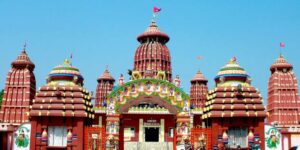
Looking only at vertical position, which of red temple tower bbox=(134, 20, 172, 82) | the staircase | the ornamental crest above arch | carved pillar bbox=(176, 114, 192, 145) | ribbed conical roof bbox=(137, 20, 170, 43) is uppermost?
ribbed conical roof bbox=(137, 20, 170, 43)

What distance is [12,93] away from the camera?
6212 centimetres

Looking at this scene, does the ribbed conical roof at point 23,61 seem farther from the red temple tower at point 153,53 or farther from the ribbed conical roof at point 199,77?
the ribbed conical roof at point 199,77

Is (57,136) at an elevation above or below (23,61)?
below

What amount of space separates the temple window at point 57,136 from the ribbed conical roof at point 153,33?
30.4 m

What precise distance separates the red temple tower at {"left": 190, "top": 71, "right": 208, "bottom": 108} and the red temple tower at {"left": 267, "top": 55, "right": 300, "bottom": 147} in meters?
14.4

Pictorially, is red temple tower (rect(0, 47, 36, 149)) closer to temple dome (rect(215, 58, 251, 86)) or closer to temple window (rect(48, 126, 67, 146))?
temple window (rect(48, 126, 67, 146))

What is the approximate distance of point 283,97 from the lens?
62.3 meters

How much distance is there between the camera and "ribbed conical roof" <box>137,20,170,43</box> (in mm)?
66287

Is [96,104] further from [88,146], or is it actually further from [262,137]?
[262,137]

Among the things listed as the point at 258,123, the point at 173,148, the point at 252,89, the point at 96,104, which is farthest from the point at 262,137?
the point at 96,104

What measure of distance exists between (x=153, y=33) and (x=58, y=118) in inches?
1199

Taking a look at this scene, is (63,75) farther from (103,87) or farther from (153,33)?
(103,87)

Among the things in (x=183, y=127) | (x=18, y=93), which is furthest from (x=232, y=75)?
(x=18, y=93)

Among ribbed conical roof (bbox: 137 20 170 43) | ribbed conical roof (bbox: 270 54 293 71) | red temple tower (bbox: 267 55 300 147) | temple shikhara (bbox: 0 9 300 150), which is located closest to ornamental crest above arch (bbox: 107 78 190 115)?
temple shikhara (bbox: 0 9 300 150)
